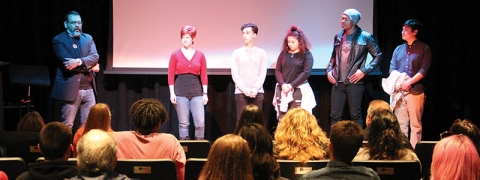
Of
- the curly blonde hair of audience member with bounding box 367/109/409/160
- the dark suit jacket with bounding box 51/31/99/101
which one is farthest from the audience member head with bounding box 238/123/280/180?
the dark suit jacket with bounding box 51/31/99/101

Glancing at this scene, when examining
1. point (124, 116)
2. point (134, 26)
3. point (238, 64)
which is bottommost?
point (124, 116)

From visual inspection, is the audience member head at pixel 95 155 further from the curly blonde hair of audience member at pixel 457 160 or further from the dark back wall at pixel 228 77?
the dark back wall at pixel 228 77

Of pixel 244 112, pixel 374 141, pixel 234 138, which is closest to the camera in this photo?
pixel 234 138

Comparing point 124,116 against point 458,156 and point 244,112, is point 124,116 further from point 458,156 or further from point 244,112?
point 458,156

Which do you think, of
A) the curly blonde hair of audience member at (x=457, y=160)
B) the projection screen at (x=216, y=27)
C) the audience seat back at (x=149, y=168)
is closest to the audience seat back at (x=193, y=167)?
the audience seat back at (x=149, y=168)

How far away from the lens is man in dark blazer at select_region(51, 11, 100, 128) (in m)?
6.14

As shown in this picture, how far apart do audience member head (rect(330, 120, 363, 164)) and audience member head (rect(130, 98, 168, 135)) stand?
141 cm

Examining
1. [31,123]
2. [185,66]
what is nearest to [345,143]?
[31,123]

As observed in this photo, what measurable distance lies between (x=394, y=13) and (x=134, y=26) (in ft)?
10.8

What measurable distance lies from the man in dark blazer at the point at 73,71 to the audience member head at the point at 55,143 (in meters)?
3.31

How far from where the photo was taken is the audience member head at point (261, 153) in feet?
9.83

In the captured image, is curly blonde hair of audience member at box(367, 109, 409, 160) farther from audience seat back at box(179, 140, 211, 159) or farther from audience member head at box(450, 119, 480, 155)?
audience seat back at box(179, 140, 211, 159)

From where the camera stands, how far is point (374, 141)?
12.2 ft

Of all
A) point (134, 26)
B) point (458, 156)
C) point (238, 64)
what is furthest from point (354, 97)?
point (458, 156)
